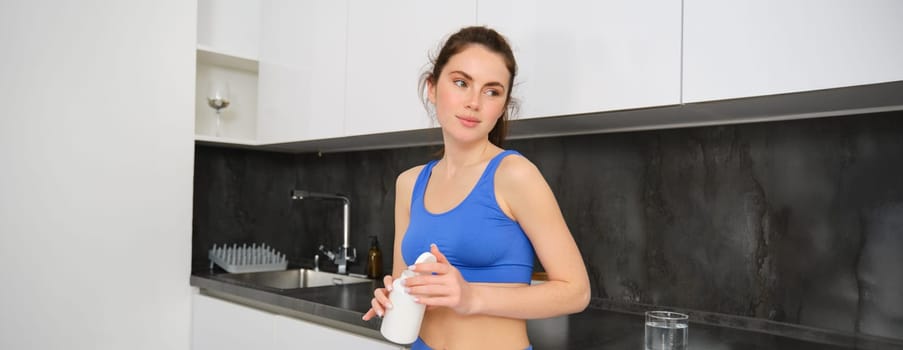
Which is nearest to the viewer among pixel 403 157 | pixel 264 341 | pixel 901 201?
pixel 901 201

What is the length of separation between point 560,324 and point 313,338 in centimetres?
67

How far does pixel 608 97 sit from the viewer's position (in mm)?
1371

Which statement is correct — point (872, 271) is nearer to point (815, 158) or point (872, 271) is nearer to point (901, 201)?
point (901, 201)

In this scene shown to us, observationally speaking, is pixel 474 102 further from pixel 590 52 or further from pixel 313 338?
pixel 313 338

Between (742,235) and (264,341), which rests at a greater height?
(742,235)

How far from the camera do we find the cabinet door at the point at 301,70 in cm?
205

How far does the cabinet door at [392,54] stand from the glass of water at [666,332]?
2.56 feet

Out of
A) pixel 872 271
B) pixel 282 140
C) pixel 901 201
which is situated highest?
pixel 282 140

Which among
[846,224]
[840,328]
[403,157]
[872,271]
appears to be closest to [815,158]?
[846,224]

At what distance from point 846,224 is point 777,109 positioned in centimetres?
29

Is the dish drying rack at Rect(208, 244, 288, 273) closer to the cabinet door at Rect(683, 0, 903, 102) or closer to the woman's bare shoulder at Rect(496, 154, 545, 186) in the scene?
the woman's bare shoulder at Rect(496, 154, 545, 186)

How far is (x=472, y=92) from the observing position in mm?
1062

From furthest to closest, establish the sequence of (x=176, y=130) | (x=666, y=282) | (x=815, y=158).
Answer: (x=176, y=130) → (x=666, y=282) → (x=815, y=158)

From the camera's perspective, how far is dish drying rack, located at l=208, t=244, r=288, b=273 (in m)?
2.44
